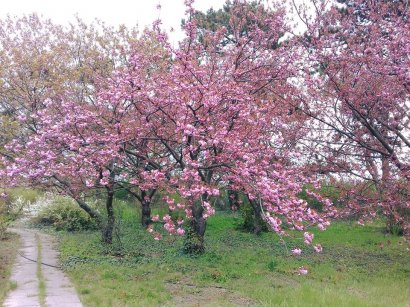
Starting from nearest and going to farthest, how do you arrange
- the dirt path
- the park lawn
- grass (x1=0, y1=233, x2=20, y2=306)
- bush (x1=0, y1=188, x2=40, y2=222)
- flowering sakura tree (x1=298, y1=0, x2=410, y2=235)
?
the dirt path < the park lawn < grass (x1=0, y1=233, x2=20, y2=306) < flowering sakura tree (x1=298, y1=0, x2=410, y2=235) < bush (x1=0, y1=188, x2=40, y2=222)

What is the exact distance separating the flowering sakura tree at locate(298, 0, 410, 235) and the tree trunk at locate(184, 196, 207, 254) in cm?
273

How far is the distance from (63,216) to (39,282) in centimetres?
842

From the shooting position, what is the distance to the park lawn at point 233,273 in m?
6.47

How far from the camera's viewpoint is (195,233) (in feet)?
31.4

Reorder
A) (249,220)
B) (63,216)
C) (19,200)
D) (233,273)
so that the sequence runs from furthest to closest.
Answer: (19,200) → (63,216) → (249,220) → (233,273)

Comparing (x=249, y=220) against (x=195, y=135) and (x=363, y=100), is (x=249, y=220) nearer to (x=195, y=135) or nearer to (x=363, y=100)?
(x=363, y=100)

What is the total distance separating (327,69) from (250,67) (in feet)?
5.43

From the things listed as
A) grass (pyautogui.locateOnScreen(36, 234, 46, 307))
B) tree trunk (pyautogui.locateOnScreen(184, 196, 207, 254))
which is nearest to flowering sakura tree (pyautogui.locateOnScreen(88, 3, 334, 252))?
tree trunk (pyautogui.locateOnScreen(184, 196, 207, 254))

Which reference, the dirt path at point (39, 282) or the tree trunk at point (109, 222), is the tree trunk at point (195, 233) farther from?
the dirt path at point (39, 282)

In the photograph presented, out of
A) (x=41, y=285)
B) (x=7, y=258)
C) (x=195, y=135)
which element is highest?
(x=195, y=135)

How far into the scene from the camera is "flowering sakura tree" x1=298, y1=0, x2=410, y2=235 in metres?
9.02

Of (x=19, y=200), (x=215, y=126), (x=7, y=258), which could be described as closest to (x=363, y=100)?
(x=215, y=126)

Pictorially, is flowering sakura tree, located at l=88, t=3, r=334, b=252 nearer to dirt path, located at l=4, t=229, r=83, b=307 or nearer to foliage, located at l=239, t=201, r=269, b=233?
dirt path, located at l=4, t=229, r=83, b=307

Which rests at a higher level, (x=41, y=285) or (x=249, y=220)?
(x=249, y=220)
